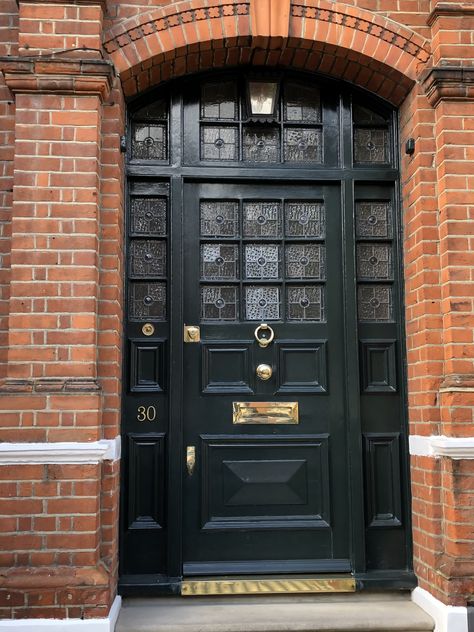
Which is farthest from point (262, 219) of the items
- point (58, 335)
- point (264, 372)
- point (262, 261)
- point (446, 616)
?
point (446, 616)

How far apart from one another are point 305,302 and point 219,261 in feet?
2.08

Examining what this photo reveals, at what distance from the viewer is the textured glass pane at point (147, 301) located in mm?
4164

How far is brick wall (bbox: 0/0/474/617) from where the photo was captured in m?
3.47

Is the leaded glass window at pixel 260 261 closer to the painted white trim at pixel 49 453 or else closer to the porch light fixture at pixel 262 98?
the porch light fixture at pixel 262 98

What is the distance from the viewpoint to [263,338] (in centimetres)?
418

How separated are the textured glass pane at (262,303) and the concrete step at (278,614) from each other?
175 cm

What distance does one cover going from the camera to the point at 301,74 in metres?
4.38

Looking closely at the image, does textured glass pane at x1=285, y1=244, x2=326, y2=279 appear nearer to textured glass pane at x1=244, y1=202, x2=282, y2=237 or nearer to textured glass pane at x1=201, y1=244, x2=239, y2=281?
textured glass pane at x1=244, y1=202, x2=282, y2=237

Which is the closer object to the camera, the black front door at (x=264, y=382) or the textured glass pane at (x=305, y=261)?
the black front door at (x=264, y=382)

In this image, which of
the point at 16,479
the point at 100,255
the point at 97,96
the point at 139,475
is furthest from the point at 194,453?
the point at 97,96

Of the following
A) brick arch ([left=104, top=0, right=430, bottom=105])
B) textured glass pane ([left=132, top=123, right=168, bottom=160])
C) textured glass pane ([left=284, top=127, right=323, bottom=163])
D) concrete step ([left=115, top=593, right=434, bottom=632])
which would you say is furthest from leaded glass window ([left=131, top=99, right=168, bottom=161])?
concrete step ([left=115, top=593, right=434, bottom=632])

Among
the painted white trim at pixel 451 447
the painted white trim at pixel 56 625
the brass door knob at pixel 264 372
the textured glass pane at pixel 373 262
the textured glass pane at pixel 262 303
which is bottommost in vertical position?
the painted white trim at pixel 56 625

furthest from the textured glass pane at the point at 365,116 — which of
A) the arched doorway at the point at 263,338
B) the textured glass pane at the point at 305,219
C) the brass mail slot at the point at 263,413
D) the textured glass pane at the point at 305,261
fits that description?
the brass mail slot at the point at 263,413

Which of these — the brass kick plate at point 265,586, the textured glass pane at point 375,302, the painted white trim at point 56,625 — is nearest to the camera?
the painted white trim at point 56,625
